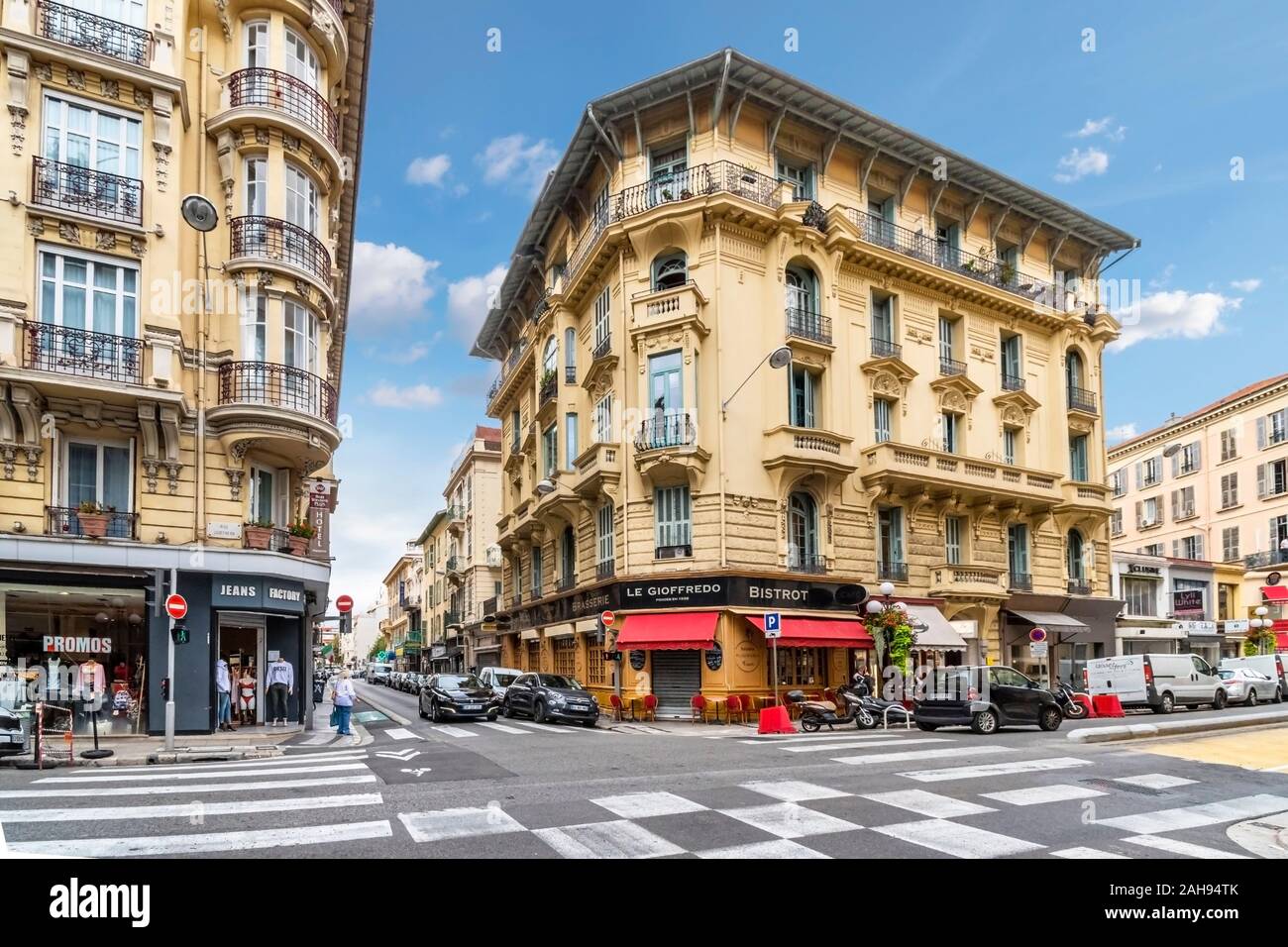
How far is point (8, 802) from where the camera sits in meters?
10.5

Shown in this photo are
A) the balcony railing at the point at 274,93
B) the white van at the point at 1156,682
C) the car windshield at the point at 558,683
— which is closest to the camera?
the balcony railing at the point at 274,93

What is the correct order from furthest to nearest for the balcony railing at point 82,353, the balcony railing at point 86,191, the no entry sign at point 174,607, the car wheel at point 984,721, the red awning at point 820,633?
1. the red awning at point 820,633
2. the car wheel at point 984,721
3. the balcony railing at point 86,191
4. the balcony railing at point 82,353
5. the no entry sign at point 174,607

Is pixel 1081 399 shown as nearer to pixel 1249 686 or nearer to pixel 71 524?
pixel 1249 686

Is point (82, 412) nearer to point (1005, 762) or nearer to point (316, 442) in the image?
point (316, 442)

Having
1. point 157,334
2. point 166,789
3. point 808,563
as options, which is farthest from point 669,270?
point 166,789

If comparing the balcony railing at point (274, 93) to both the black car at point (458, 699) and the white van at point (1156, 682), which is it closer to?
the black car at point (458, 699)

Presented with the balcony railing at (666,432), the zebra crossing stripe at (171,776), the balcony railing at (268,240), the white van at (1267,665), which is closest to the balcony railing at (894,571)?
the balcony railing at (666,432)

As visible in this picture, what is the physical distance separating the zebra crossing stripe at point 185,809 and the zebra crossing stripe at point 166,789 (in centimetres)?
102

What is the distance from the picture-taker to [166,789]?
11.5 metres

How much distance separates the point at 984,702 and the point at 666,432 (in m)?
12.1

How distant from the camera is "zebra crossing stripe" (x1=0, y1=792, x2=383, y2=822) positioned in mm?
9555

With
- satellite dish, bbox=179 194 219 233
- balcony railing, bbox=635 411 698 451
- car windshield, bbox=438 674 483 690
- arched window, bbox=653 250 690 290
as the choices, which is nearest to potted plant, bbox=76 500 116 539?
satellite dish, bbox=179 194 219 233

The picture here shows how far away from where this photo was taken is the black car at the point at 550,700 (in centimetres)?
2525

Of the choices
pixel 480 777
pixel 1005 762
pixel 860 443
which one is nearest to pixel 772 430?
pixel 860 443
